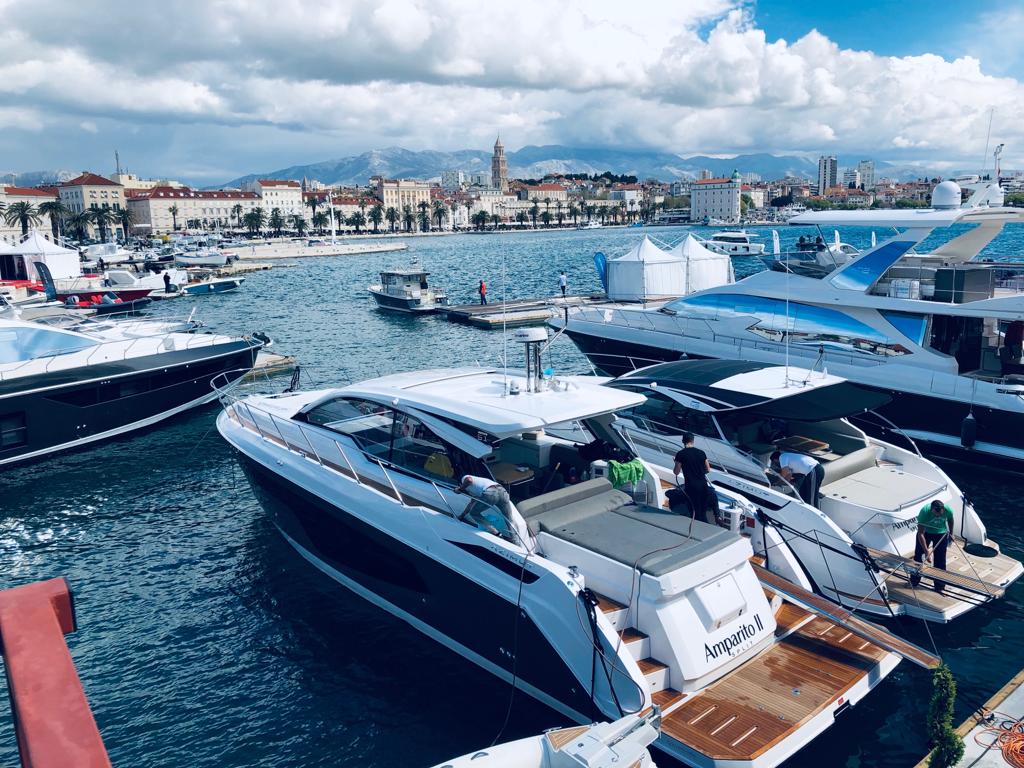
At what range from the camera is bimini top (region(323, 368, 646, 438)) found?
834cm

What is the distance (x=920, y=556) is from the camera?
9.91 m

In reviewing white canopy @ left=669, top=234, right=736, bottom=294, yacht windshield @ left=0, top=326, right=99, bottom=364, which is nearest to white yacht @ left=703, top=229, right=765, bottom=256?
white canopy @ left=669, top=234, right=736, bottom=294

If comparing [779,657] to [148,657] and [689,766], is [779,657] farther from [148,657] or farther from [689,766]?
[148,657]

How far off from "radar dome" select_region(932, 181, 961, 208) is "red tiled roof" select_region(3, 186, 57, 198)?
16396cm

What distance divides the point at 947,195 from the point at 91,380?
21.4 metres

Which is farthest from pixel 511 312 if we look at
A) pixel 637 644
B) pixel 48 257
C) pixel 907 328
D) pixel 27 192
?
pixel 27 192

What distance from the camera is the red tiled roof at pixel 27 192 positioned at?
14421 cm

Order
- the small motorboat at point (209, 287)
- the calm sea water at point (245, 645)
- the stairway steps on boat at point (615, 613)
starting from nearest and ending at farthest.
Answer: the stairway steps on boat at point (615, 613), the calm sea water at point (245, 645), the small motorboat at point (209, 287)

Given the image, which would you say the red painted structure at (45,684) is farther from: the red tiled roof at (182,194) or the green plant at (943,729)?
the red tiled roof at (182,194)

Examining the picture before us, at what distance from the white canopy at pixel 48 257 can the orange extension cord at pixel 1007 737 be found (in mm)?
50041

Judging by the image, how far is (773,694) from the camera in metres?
6.83

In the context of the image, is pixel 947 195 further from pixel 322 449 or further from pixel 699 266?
pixel 322 449

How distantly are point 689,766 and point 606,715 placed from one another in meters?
0.90

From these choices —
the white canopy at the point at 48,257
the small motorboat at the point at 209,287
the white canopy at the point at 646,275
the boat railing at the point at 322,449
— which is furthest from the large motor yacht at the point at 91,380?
the small motorboat at the point at 209,287
